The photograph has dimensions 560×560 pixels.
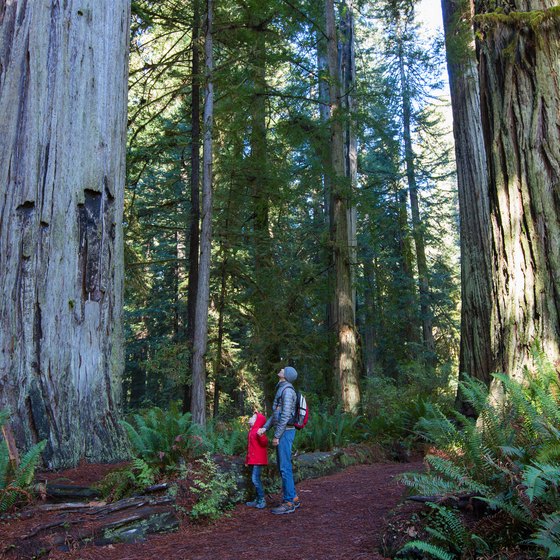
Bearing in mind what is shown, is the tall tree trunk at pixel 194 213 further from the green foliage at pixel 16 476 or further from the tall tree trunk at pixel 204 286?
the green foliage at pixel 16 476

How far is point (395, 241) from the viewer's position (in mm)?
25656

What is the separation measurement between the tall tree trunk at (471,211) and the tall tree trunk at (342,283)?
3.46 metres

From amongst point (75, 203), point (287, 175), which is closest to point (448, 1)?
point (287, 175)

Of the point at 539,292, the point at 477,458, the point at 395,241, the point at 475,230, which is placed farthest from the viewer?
the point at 395,241

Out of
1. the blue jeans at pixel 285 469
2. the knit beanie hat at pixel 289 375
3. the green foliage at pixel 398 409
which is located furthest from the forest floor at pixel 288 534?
the green foliage at pixel 398 409

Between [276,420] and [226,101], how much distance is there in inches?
407

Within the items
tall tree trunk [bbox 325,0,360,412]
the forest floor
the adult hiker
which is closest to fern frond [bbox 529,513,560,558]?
the forest floor

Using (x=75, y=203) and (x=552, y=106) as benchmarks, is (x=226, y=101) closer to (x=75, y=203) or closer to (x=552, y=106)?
(x=75, y=203)

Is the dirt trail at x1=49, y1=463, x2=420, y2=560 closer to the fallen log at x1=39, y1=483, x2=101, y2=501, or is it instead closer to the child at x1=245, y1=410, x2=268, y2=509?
the child at x1=245, y1=410, x2=268, y2=509

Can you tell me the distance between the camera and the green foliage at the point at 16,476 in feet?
14.4

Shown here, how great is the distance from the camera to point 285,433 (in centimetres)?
623

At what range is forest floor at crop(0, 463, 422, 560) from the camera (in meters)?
4.08

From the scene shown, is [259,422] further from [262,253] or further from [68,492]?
[262,253]

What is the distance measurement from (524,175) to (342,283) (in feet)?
27.2
